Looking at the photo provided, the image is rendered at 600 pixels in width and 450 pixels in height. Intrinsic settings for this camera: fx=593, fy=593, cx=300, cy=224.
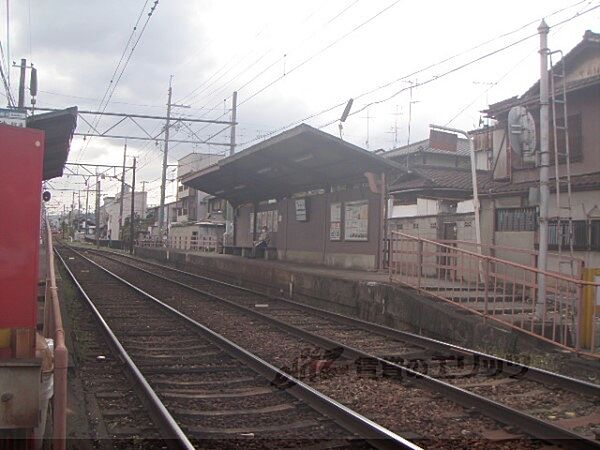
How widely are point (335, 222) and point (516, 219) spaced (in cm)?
561

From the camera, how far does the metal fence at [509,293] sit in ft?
28.1

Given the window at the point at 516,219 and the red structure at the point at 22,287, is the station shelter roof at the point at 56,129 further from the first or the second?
the window at the point at 516,219

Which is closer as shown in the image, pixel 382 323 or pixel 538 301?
pixel 538 301

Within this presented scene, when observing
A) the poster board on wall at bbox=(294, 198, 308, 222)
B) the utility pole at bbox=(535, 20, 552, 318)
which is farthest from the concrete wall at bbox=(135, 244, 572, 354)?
the poster board on wall at bbox=(294, 198, 308, 222)

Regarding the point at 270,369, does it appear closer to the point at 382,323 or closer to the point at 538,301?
the point at 538,301

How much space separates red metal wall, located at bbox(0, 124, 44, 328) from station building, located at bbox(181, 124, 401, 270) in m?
11.6

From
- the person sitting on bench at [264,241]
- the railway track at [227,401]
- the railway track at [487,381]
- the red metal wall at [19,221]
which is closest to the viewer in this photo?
the red metal wall at [19,221]

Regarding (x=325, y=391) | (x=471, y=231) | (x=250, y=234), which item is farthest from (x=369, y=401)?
(x=250, y=234)

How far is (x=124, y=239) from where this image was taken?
70.6 meters

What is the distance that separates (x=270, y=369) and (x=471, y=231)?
12.4m

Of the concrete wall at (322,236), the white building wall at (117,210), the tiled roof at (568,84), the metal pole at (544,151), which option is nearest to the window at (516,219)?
the tiled roof at (568,84)

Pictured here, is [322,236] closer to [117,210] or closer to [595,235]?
[595,235]

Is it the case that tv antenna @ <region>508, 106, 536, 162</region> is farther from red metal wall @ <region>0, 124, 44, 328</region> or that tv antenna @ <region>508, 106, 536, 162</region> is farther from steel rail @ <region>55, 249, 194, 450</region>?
red metal wall @ <region>0, 124, 44, 328</region>

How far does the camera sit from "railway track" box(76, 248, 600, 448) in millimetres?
5754
